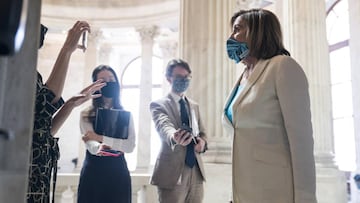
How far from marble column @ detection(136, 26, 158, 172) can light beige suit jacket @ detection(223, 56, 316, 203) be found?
8.27m

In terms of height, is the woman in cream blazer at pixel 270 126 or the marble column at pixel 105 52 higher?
the marble column at pixel 105 52

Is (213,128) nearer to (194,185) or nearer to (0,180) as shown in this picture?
(194,185)

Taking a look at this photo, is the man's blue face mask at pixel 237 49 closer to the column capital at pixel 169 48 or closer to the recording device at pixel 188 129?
the recording device at pixel 188 129

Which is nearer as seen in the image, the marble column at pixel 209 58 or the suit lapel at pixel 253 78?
the suit lapel at pixel 253 78

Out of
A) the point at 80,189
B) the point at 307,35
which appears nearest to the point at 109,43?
the point at 307,35

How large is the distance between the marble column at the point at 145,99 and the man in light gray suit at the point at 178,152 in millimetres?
7161

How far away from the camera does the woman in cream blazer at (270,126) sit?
158 centimetres

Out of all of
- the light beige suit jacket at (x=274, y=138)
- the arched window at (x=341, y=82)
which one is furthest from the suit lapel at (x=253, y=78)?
the arched window at (x=341, y=82)

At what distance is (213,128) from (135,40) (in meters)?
8.87

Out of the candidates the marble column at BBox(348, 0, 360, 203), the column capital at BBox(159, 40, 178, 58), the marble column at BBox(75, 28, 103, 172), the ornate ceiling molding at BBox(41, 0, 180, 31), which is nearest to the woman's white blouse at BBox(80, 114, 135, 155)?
the marble column at BBox(348, 0, 360, 203)

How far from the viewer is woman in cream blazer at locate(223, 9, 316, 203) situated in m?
1.58

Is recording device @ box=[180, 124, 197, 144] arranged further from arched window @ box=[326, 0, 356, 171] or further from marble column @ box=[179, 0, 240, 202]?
arched window @ box=[326, 0, 356, 171]

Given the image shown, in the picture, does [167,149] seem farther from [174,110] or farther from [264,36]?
[264,36]

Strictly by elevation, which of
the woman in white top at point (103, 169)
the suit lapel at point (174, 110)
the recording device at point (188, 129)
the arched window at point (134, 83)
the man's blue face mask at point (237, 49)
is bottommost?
the woman in white top at point (103, 169)
